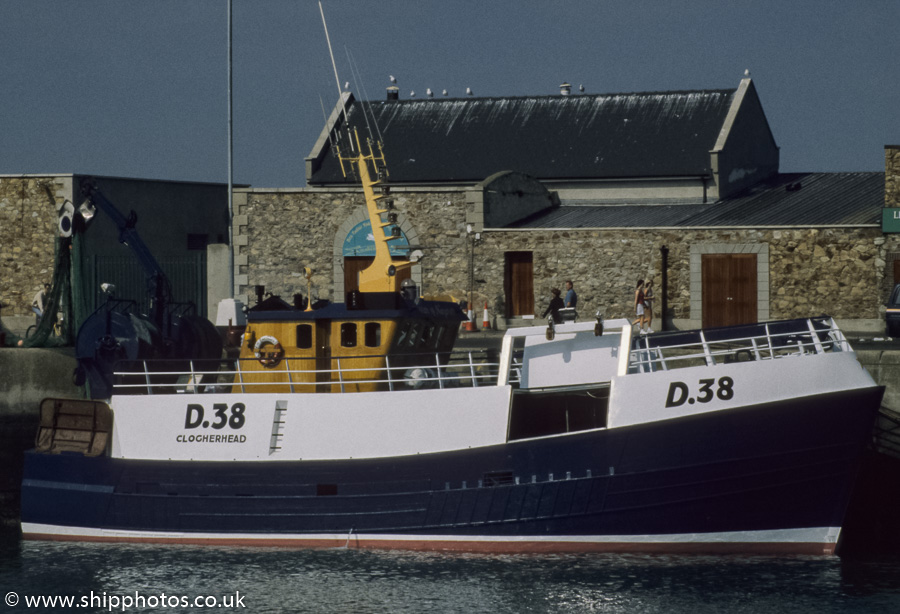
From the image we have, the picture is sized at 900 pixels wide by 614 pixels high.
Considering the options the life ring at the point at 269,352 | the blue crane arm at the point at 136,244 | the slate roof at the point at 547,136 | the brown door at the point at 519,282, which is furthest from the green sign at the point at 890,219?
the life ring at the point at 269,352

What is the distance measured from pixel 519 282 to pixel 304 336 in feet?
51.4

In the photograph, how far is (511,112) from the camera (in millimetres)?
41000

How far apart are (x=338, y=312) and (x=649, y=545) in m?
4.89

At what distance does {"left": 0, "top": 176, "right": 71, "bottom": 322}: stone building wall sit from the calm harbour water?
17411 millimetres

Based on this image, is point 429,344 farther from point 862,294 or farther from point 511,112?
point 511,112

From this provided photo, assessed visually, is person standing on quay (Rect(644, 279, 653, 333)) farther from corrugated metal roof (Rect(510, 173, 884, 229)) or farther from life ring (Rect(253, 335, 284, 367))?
life ring (Rect(253, 335, 284, 367))

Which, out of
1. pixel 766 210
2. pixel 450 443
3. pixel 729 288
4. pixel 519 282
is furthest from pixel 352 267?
pixel 450 443

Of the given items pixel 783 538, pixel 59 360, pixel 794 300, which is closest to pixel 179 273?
pixel 59 360

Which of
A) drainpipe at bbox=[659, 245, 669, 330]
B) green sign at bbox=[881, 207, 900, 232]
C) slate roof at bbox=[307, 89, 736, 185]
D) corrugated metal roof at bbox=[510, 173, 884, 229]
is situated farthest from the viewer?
slate roof at bbox=[307, 89, 736, 185]

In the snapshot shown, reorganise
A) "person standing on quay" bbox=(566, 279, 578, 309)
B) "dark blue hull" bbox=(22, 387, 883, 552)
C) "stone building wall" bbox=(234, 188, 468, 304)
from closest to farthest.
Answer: "dark blue hull" bbox=(22, 387, 883, 552)
"person standing on quay" bbox=(566, 279, 578, 309)
"stone building wall" bbox=(234, 188, 468, 304)

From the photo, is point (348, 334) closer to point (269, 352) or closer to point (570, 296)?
point (269, 352)

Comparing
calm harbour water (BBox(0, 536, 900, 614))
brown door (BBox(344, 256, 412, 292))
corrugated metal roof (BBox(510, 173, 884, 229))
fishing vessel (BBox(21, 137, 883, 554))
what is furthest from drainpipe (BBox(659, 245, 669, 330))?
calm harbour water (BBox(0, 536, 900, 614))

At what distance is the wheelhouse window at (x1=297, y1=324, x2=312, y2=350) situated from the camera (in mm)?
16766

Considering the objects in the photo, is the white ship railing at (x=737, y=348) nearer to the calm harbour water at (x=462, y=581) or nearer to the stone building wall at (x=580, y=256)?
the calm harbour water at (x=462, y=581)
